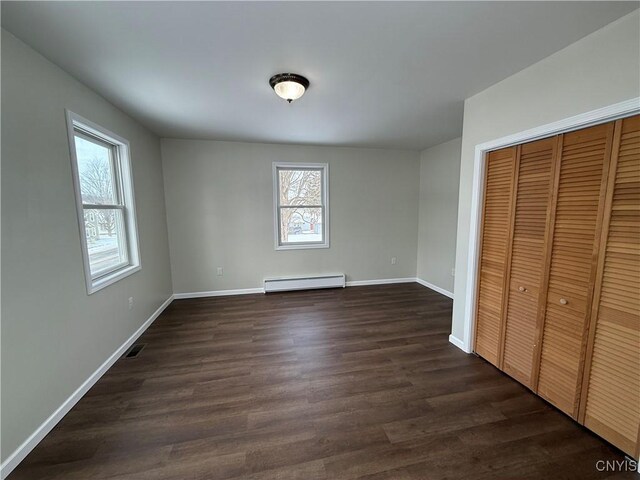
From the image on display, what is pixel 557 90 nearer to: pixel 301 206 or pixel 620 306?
pixel 620 306

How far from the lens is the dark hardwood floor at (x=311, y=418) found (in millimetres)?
1391

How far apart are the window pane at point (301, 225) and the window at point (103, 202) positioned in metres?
2.09

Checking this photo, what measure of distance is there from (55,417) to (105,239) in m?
1.47

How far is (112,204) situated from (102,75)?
120cm

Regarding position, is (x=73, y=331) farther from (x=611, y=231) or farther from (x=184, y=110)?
(x=611, y=231)

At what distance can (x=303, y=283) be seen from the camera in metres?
4.32

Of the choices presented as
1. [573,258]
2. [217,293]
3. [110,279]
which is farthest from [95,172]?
[573,258]

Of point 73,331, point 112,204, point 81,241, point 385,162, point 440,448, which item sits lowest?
point 440,448

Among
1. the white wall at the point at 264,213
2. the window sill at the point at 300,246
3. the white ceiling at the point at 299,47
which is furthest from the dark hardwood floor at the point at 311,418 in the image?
the white ceiling at the point at 299,47

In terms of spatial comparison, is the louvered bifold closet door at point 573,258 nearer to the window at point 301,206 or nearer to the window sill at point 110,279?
the window at point 301,206

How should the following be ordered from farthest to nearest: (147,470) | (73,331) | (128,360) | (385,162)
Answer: (385,162) → (128,360) → (73,331) → (147,470)

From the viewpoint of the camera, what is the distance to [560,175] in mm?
1698

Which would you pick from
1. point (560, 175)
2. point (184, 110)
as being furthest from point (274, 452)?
point (184, 110)

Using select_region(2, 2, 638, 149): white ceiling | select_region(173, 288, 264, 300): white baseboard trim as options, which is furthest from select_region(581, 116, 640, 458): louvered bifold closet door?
select_region(173, 288, 264, 300): white baseboard trim
